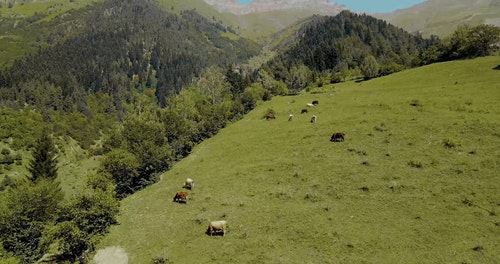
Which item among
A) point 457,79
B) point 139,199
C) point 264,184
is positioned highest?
point 457,79

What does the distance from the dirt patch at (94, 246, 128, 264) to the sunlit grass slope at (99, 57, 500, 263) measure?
782 millimetres

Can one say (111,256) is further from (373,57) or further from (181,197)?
(373,57)

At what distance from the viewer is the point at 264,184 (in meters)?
42.1

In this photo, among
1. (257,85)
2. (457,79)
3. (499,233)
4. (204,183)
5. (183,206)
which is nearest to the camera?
(499,233)

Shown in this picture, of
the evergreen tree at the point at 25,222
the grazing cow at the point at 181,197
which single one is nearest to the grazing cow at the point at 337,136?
the grazing cow at the point at 181,197

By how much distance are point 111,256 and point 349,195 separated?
24761 millimetres

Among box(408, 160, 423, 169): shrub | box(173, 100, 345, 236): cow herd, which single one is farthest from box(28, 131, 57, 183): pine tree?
box(408, 160, 423, 169): shrub

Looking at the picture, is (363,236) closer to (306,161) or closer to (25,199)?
(306,161)

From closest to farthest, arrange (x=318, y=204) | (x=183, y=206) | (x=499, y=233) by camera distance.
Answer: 1. (x=499, y=233)
2. (x=318, y=204)
3. (x=183, y=206)

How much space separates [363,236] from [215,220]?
49.6 ft

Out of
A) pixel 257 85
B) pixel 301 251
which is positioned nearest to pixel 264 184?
pixel 301 251

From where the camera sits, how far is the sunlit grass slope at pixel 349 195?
26.0m

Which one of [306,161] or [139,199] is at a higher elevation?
[306,161]

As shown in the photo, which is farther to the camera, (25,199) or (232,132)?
(232,132)
